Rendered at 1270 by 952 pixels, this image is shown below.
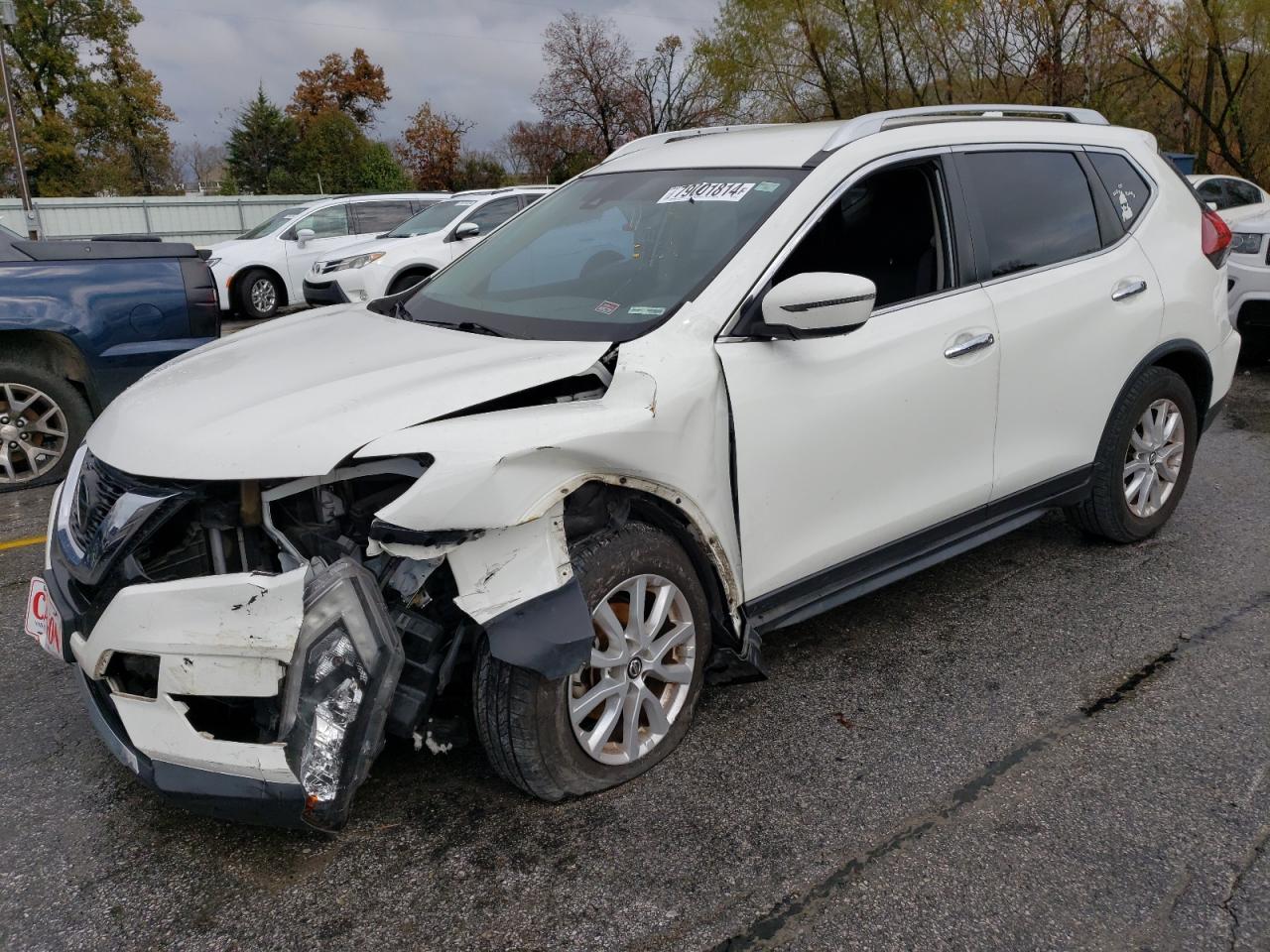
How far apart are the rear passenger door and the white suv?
0.05 ft

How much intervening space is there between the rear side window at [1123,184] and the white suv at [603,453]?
2 cm

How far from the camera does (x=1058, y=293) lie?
377 centimetres

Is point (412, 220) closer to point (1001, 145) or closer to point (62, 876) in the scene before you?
point (1001, 145)

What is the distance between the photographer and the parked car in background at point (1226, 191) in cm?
1193

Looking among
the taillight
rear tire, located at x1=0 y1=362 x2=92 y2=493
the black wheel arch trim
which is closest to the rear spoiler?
rear tire, located at x1=0 y1=362 x2=92 y2=493

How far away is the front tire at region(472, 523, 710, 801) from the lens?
255cm

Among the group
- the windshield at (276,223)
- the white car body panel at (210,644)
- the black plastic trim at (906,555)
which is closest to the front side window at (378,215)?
the windshield at (276,223)

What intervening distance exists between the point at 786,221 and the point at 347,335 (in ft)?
4.72

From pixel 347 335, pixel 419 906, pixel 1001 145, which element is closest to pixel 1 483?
pixel 347 335

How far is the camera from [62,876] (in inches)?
98.7

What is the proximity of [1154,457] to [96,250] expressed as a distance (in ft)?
18.2

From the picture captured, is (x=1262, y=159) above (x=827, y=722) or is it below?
above

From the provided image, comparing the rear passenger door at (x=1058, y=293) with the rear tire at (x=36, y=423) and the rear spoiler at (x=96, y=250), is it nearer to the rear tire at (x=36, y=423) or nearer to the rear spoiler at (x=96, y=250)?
the rear spoiler at (x=96, y=250)

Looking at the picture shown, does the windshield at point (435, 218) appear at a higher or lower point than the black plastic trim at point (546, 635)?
higher
